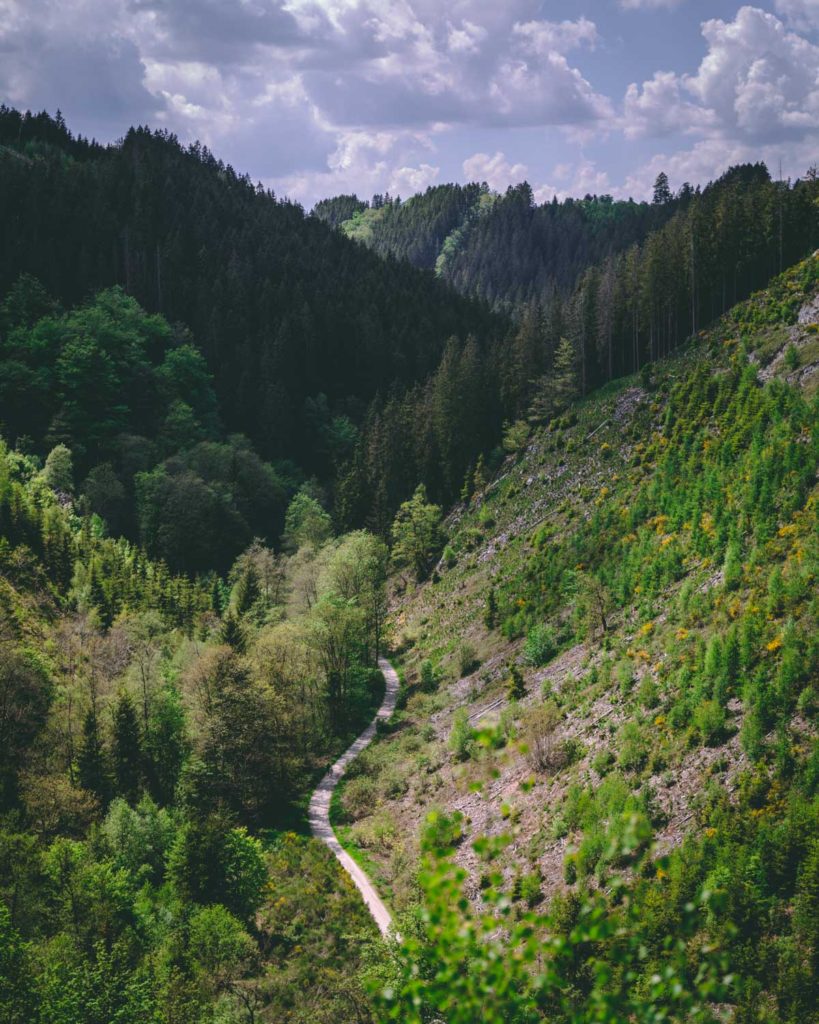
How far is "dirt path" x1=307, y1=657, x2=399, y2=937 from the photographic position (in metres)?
39.3

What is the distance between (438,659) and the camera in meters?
66.1

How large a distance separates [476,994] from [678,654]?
111ft

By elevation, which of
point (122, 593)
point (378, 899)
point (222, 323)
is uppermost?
point (222, 323)

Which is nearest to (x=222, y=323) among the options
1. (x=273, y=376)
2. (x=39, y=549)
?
(x=273, y=376)

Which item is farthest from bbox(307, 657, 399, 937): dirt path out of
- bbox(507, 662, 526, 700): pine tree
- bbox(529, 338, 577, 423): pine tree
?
bbox(529, 338, 577, 423): pine tree

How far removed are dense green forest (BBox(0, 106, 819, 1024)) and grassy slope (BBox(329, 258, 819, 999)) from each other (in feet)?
0.83

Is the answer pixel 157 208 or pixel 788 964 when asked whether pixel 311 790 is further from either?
pixel 157 208

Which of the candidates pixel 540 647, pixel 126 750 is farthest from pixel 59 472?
pixel 540 647

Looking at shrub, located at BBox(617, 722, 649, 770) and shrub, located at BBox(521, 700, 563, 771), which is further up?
shrub, located at BBox(617, 722, 649, 770)

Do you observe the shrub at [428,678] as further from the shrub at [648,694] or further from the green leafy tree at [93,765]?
the green leafy tree at [93,765]

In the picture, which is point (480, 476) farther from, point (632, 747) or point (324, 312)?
point (324, 312)

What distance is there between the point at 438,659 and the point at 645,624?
80.3 feet

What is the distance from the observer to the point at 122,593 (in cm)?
6481

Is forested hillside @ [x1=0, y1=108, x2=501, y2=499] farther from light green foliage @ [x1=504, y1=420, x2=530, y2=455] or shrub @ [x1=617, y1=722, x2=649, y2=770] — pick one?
shrub @ [x1=617, y1=722, x2=649, y2=770]
